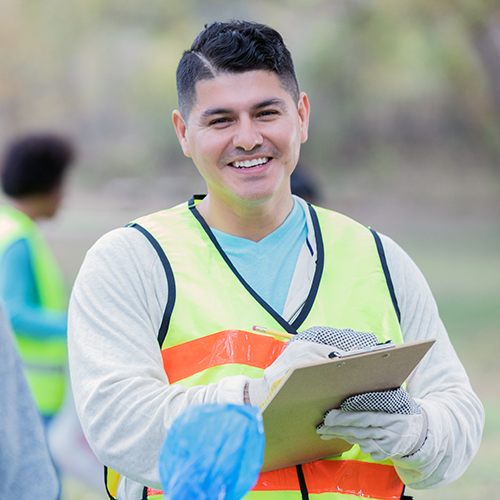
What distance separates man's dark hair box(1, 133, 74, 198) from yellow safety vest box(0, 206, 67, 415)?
6.9 inches

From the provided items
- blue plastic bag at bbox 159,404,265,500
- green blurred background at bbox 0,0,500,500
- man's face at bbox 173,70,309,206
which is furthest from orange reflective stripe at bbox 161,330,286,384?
green blurred background at bbox 0,0,500,500

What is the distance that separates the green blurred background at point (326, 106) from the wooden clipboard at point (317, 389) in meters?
8.53

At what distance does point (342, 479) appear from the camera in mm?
1462

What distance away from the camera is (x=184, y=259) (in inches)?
60.4

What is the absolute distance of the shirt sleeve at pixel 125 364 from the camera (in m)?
1.28

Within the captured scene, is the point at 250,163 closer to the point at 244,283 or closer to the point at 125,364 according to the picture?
the point at 244,283

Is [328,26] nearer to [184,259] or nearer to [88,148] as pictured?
[88,148]

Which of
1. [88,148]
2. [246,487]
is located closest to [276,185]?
[246,487]

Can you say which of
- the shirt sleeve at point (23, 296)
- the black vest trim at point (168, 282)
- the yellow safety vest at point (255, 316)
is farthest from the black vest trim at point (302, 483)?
the shirt sleeve at point (23, 296)

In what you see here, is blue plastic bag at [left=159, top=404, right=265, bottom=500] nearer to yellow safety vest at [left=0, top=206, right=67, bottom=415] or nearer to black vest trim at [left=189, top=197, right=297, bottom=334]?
black vest trim at [left=189, top=197, right=297, bottom=334]

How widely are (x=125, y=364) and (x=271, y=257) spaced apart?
46 centimetres

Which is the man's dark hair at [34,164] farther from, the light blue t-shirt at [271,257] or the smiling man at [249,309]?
the light blue t-shirt at [271,257]

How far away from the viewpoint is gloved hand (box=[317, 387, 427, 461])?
128 centimetres

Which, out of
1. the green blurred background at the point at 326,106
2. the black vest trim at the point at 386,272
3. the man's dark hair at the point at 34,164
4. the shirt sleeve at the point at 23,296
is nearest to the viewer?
the black vest trim at the point at 386,272
